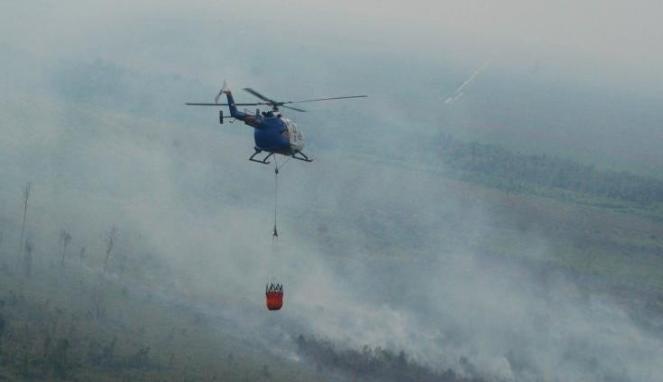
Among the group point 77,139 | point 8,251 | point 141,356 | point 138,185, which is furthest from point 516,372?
point 77,139

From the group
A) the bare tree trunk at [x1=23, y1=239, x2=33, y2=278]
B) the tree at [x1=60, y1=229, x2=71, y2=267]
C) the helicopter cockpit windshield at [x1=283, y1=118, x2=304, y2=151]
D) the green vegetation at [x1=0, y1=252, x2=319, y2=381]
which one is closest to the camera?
the helicopter cockpit windshield at [x1=283, y1=118, x2=304, y2=151]

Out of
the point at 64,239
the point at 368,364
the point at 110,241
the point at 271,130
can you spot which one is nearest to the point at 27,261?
the point at 64,239

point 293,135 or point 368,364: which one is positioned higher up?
point 293,135

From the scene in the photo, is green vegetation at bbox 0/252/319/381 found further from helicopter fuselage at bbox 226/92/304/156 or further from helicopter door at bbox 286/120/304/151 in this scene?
helicopter fuselage at bbox 226/92/304/156

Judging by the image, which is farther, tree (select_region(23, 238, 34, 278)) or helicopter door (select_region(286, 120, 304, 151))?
tree (select_region(23, 238, 34, 278))

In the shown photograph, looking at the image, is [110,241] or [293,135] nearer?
[293,135]

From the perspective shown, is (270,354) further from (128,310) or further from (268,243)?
(268,243)

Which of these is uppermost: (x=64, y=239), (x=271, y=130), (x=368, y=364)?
(x=271, y=130)

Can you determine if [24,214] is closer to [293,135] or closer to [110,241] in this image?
[110,241]

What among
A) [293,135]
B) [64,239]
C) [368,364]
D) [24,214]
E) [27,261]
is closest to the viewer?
[293,135]

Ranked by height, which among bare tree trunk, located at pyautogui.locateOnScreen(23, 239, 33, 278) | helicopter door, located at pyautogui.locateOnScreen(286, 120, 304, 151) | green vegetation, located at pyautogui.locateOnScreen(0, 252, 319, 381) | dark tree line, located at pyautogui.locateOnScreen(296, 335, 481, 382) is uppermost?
helicopter door, located at pyautogui.locateOnScreen(286, 120, 304, 151)

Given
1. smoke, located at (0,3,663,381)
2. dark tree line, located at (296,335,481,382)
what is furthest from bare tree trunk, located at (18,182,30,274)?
dark tree line, located at (296,335,481,382)
